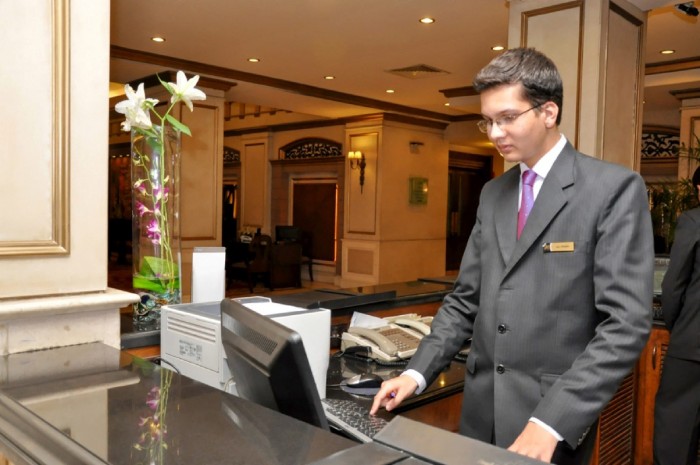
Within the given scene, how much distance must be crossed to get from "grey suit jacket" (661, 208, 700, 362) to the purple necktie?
6.21 feet

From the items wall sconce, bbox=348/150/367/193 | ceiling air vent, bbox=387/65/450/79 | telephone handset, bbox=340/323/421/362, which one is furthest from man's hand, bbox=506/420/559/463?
wall sconce, bbox=348/150/367/193

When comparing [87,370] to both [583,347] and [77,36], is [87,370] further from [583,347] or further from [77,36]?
[583,347]

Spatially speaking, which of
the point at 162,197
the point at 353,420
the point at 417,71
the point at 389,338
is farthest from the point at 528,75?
the point at 417,71

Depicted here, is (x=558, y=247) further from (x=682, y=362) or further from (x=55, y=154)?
(x=682, y=362)

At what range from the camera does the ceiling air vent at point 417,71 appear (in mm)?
7129

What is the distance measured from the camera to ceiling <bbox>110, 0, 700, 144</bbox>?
512 centimetres

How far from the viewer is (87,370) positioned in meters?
1.38

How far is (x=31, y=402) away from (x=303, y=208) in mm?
11043

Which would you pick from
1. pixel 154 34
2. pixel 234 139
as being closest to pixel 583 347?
pixel 154 34

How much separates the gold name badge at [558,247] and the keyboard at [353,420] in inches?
22.9

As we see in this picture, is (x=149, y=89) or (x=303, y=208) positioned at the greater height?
(x=149, y=89)

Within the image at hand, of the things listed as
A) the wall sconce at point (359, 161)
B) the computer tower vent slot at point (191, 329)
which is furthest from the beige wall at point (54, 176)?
the wall sconce at point (359, 161)

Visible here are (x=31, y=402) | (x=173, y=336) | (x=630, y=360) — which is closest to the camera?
(x=31, y=402)

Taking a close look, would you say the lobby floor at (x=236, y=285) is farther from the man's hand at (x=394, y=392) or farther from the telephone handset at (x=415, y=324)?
the man's hand at (x=394, y=392)
